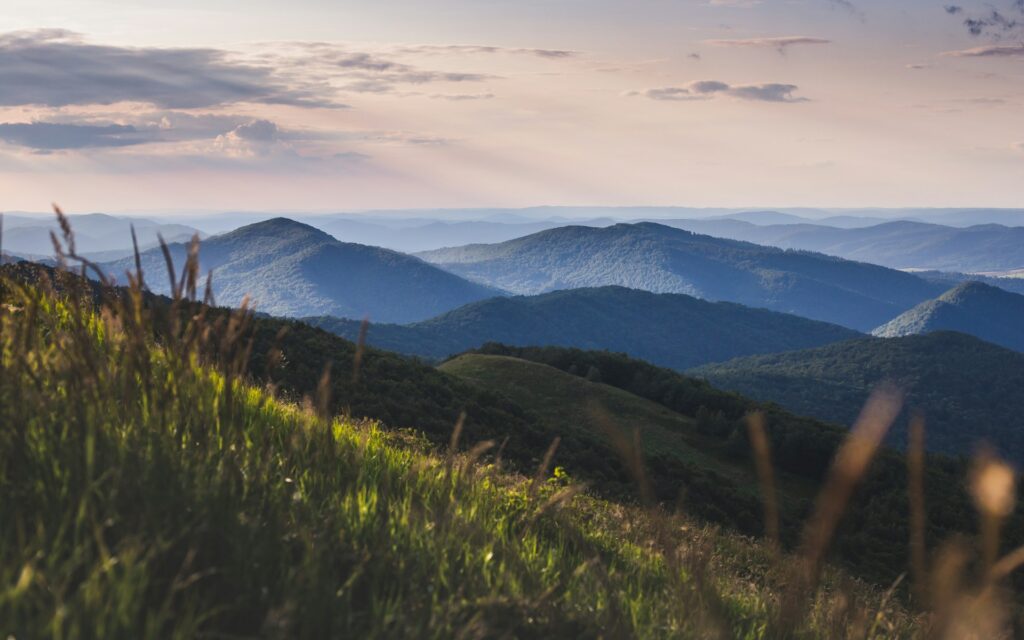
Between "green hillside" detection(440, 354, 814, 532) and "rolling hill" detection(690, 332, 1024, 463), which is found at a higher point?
"green hillside" detection(440, 354, 814, 532)

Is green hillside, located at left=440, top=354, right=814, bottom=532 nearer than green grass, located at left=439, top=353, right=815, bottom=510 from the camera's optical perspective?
Yes

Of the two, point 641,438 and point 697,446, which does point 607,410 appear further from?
point 697,446

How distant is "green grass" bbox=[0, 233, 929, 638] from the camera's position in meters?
2.86

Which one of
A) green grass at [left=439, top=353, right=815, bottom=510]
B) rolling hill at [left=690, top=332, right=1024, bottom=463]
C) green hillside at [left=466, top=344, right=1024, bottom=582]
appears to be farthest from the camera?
rolling hill at [left=690, top=332, right=1024, bottom=463]

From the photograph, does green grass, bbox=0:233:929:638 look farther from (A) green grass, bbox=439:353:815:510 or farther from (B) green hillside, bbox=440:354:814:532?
(A) green grass, bbox=439:353:815:510

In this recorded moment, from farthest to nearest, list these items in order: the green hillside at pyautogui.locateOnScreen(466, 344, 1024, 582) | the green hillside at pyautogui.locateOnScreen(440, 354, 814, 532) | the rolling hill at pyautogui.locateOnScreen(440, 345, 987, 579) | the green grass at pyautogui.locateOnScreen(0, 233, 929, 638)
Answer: the green hillside at pyautogui.locateOnScreen(466, 344, 1024, 582) → the green hillside at pyautogui.locateOnScreen(440, 354, 814, 532) → the rolling hill at pyautogui.locateOnScreen(440, 345, 987, 579) → the green grass at pyautogui.locateOnScreen(0, 233, 929, 638)

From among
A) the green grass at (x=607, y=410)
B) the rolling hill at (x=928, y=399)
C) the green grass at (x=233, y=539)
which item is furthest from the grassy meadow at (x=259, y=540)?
the rolling hill at (x=928, y=399)

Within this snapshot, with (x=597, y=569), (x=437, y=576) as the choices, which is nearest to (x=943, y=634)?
(x=597, y=569)

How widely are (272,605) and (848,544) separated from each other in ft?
122

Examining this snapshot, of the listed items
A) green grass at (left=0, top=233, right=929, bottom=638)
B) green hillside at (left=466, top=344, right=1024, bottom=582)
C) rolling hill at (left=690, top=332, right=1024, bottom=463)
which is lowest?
rolling hill at (left=690, top=332, right=1024, bottom=463)

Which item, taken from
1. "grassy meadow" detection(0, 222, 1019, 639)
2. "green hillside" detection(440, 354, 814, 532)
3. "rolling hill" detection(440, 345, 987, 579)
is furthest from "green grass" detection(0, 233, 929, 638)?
"green hillside" detection(440, 354, 814, 532)

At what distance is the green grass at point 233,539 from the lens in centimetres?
286

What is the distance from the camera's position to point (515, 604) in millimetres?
3609

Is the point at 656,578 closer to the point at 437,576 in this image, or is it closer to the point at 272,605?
the point at 437,576
